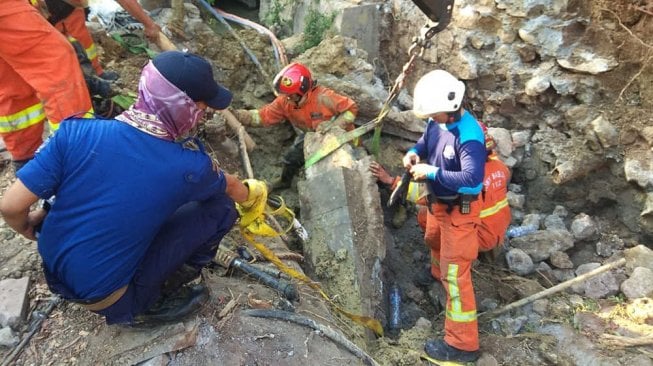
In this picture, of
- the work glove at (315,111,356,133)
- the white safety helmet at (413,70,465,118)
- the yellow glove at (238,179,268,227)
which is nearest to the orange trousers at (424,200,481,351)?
the white safety helmet at (413,70,465,118)

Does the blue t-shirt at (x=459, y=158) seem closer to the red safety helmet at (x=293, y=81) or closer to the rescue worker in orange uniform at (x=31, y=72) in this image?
the red safety helmet at (x=293, y=81)

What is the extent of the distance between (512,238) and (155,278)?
11.8 feet

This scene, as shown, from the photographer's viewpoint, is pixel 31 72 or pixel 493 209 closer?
pixel 31 72

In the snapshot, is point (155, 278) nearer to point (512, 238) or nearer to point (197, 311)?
point (197, 311)

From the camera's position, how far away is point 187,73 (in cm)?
216

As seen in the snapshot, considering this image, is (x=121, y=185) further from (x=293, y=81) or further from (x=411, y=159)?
(x=293, y=81)

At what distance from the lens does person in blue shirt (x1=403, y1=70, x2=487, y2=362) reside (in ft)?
11.4

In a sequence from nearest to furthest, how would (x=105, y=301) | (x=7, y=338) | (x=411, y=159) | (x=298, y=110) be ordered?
(x=105, y=301)
(x=7, y=338)
(x=411, y=159)
(x=298, y=110)

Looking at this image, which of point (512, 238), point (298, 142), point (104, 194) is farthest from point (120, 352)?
point (512, 238)

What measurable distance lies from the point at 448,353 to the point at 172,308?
6.69 ft

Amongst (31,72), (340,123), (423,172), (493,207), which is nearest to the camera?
(31,72)

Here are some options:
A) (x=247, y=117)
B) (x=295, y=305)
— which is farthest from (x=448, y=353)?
(x=247, y=117)

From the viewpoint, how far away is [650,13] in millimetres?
4676

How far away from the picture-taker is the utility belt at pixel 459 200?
144 inches
